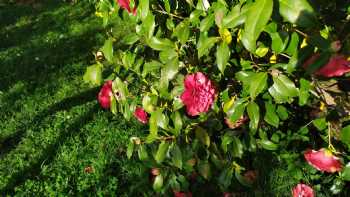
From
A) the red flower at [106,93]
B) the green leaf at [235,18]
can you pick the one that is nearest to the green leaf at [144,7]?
the green leaf at [235,18]

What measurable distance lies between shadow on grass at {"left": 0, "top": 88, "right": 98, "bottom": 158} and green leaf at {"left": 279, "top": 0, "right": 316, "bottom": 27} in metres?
3.41

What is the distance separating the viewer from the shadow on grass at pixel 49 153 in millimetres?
3589

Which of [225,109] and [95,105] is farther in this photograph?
[95,105]

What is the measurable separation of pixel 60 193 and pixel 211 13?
6.98 ft

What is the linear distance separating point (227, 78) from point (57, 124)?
255 cm

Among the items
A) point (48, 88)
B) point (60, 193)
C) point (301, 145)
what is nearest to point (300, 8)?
point (301, 145)

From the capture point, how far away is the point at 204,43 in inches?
65.4

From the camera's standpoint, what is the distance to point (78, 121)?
14.0ft

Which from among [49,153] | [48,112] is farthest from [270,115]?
[48,112]

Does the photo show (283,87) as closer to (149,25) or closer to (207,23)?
(207,23)

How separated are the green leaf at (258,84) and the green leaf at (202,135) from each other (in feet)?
2.27

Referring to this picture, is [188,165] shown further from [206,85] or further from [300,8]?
[300,8]

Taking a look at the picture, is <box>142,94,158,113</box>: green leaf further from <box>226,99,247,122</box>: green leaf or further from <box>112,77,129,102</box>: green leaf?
<box>226,99,247,122</box>: green leaf

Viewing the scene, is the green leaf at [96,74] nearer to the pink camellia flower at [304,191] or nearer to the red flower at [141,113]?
the red flower at [141,113]
